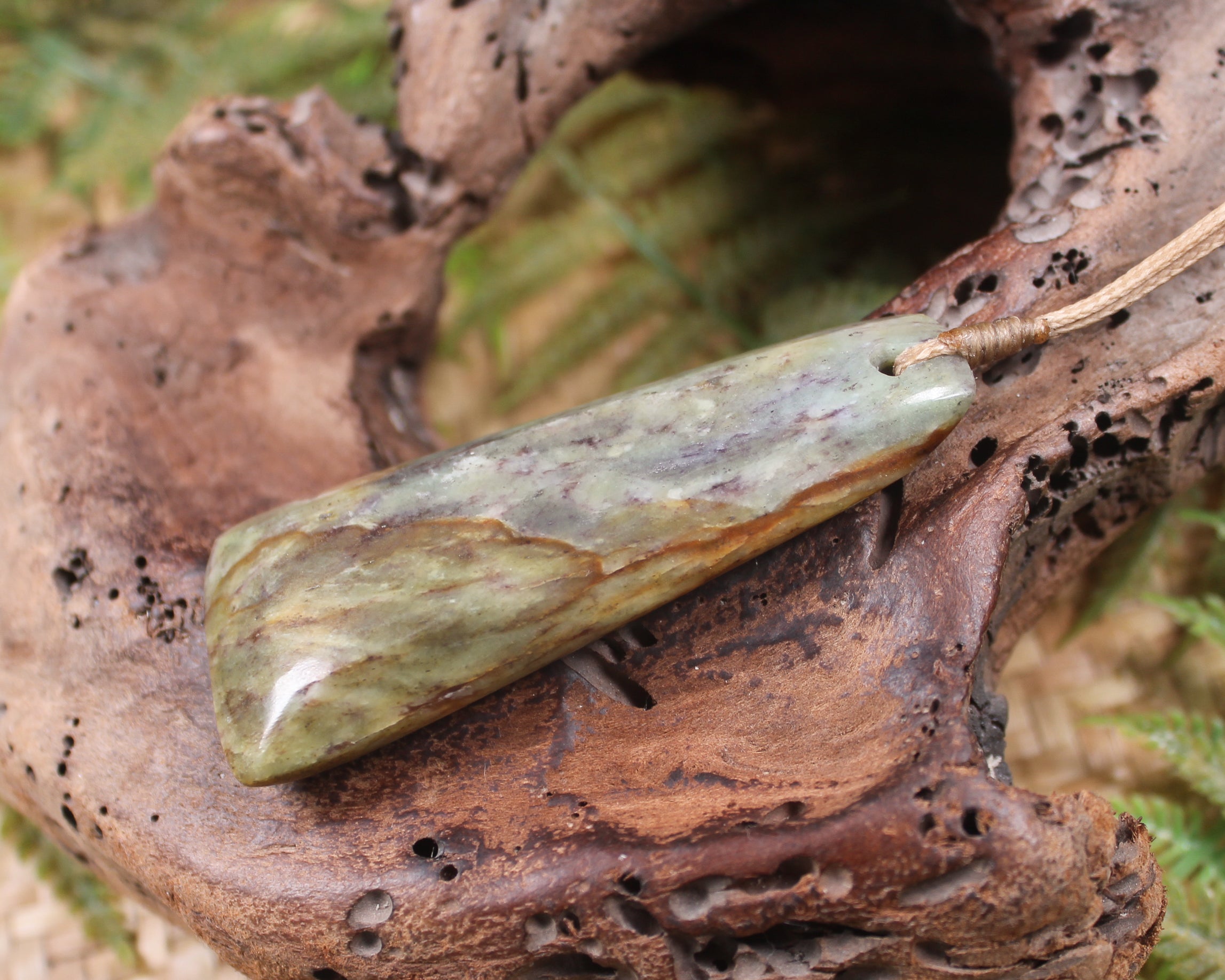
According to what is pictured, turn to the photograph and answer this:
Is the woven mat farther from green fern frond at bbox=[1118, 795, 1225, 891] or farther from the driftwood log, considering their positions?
the driftwood log

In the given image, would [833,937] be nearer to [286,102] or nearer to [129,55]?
[286,102]

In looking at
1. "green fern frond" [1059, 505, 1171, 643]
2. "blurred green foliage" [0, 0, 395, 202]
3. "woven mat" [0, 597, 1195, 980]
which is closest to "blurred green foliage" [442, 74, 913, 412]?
"blurred green foliage" [0, 0, 395, 202]

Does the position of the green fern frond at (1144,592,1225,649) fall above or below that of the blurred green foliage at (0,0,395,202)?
below

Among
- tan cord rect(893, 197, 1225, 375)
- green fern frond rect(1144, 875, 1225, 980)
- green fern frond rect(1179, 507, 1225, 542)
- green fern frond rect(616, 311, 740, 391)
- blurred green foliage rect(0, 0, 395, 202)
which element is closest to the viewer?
tan cord rect(893, 197, 1225, 375)

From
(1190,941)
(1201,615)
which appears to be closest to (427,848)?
(1190,941)

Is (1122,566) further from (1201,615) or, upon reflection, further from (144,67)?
(144,67)

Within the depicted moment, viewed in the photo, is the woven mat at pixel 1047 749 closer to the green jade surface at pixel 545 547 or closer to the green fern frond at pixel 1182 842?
the green fern frond at pixel 1182 842

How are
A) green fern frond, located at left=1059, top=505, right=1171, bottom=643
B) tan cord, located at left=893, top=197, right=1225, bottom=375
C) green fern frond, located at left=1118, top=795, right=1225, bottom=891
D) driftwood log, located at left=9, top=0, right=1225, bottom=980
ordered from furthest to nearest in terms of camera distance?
green fern frond, located at left=1059, top=505, right=1171, bottom=643
green fern frond, located at left=1118, top=795, right=1225, bottom=891
tan cord, located at left=893, top=197, right=1225, bottom=375
driftwood log, located at left=9, top=0, right=1225, bottom=980
